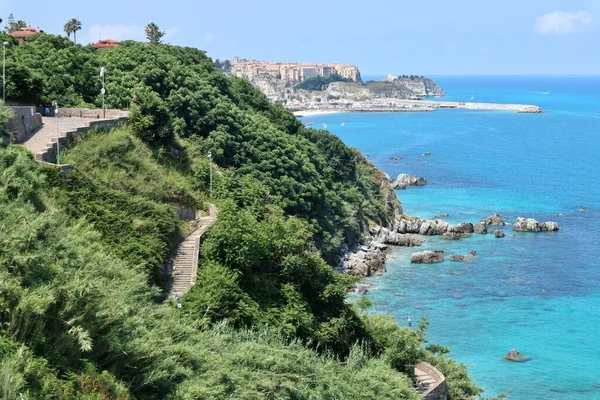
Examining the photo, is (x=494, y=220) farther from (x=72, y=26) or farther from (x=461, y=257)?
(x=72, y=26)

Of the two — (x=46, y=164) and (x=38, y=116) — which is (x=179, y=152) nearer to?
(x=38, y=116)

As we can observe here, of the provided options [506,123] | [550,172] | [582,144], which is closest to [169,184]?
[550,172]

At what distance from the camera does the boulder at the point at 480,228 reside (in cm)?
5775

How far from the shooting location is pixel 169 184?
2655 cm

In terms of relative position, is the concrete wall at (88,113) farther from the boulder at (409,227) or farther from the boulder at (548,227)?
the boulder at (548,227)

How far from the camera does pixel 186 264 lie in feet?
74.2

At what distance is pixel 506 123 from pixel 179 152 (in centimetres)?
12730

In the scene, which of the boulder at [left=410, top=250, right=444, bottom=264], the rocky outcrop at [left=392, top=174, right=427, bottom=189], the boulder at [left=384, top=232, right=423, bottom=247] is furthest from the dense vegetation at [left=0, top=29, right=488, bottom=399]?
the rocky outcrop at [left=392, top=174, right=427, bottom=189]

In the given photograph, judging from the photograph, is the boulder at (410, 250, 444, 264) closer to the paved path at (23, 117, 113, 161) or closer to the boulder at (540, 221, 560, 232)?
the boulder at (540, 221, 560, 232)

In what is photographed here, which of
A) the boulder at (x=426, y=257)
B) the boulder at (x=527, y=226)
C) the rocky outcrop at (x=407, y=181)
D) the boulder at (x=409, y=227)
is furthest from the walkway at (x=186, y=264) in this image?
the rocky outcrop at (x=407, y=181)

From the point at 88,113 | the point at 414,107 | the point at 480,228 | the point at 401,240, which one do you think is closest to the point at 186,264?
the point at 88,113

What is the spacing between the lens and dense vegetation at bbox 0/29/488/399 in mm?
13305

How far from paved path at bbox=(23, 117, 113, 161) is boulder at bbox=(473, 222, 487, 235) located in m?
37.7

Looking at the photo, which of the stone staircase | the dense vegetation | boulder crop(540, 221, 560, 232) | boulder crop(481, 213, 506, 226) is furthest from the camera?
boulder crop(481, 213, 506, 226)
